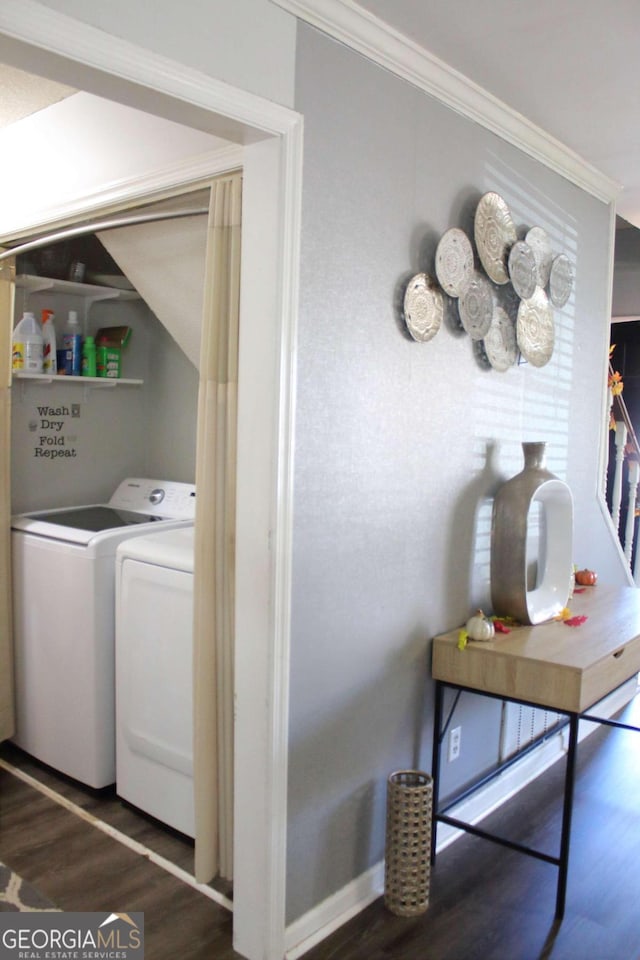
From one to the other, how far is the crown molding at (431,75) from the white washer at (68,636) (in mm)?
1688

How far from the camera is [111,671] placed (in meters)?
2.73

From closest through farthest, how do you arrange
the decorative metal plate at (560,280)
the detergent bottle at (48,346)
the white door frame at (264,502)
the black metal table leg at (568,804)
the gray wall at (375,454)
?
1. the white door frame at (264,502)
2. the gray wall at (375,454)
3. the black metal table leg at (568,804)
4. the decorative metal plate at (560,280)
5. the detergent bottle at (48,346)

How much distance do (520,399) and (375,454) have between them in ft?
2.91

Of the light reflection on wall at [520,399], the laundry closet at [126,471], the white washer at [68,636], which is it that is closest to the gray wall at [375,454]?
the light reflection on wall at [520,399]

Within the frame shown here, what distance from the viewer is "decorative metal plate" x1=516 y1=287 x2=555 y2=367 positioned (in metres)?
2.73

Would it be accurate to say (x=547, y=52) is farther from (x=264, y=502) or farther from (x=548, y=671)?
(x=548, y=671)

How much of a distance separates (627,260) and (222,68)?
3.64 m

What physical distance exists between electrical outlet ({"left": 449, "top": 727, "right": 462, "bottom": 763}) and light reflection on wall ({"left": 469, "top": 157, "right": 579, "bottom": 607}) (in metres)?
0.43

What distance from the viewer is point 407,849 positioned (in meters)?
2.13

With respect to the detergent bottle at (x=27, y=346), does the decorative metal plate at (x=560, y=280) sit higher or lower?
higher

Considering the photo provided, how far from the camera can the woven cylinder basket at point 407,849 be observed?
2.14m

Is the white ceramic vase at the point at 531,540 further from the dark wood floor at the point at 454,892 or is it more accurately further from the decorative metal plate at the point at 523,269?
the dark wood floor at the point at 454,892

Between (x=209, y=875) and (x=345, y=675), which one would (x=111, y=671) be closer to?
(x=209, y=875)

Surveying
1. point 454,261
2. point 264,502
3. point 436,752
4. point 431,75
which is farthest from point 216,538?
point 431,75
